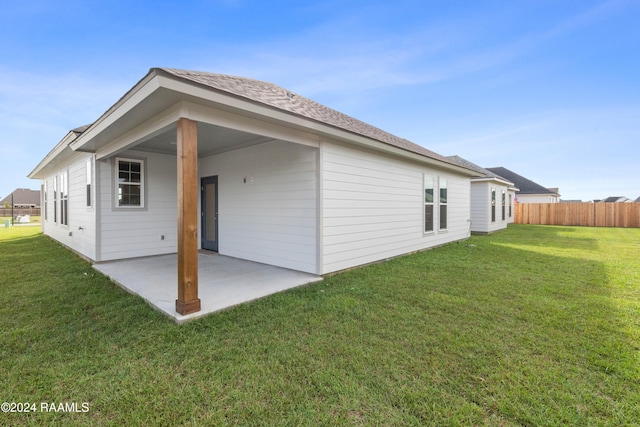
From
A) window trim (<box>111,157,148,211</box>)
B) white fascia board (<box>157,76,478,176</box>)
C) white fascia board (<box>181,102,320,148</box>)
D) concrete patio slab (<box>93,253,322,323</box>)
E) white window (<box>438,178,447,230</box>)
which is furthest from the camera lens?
white window (<box>438,178,447,230</box>)

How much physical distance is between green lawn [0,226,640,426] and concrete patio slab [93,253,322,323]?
194 mm

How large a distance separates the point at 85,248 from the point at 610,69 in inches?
687

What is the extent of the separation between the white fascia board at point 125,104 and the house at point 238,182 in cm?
2

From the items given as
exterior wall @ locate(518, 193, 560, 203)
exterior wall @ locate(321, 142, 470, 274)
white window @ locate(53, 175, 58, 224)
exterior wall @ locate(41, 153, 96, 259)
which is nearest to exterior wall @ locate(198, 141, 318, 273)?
exterior wall @ locate(321, 142, 470, 274)

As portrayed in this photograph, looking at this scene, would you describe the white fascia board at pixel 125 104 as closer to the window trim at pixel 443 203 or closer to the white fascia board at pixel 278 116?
the white fascia board at pixel 278 116

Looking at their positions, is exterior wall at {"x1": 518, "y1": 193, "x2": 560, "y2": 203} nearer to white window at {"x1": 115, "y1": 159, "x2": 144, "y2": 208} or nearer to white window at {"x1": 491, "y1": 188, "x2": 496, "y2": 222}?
white window at {"x1": 491, "y1": 188, "x2": 496, "y2": 222}

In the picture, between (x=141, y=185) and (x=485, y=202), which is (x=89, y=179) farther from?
(x=485, y=202)

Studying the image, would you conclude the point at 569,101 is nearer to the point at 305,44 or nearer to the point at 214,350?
the point at 305,44

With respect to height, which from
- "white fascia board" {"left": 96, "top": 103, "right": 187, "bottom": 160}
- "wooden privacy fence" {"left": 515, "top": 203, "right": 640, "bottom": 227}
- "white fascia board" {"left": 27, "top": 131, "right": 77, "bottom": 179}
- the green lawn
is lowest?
the green lawn

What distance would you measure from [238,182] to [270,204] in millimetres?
1247

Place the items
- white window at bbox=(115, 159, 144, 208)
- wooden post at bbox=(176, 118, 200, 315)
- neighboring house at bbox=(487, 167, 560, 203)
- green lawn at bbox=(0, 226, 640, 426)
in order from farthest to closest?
1. neighboring house at bbox=(487, 167, 560, 203)
2. white window at bbox=(115, 159, 144, 208)
3. wooden post at bbox=(176, 118, 200, 315)
4. green lawn at bbox=(0, 226, 640, 426)

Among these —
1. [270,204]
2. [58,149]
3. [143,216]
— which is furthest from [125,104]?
[58,149]

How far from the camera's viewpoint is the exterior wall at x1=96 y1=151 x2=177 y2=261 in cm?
613

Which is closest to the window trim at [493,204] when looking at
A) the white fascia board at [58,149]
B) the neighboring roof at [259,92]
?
the neighboring roof at [259,92]
